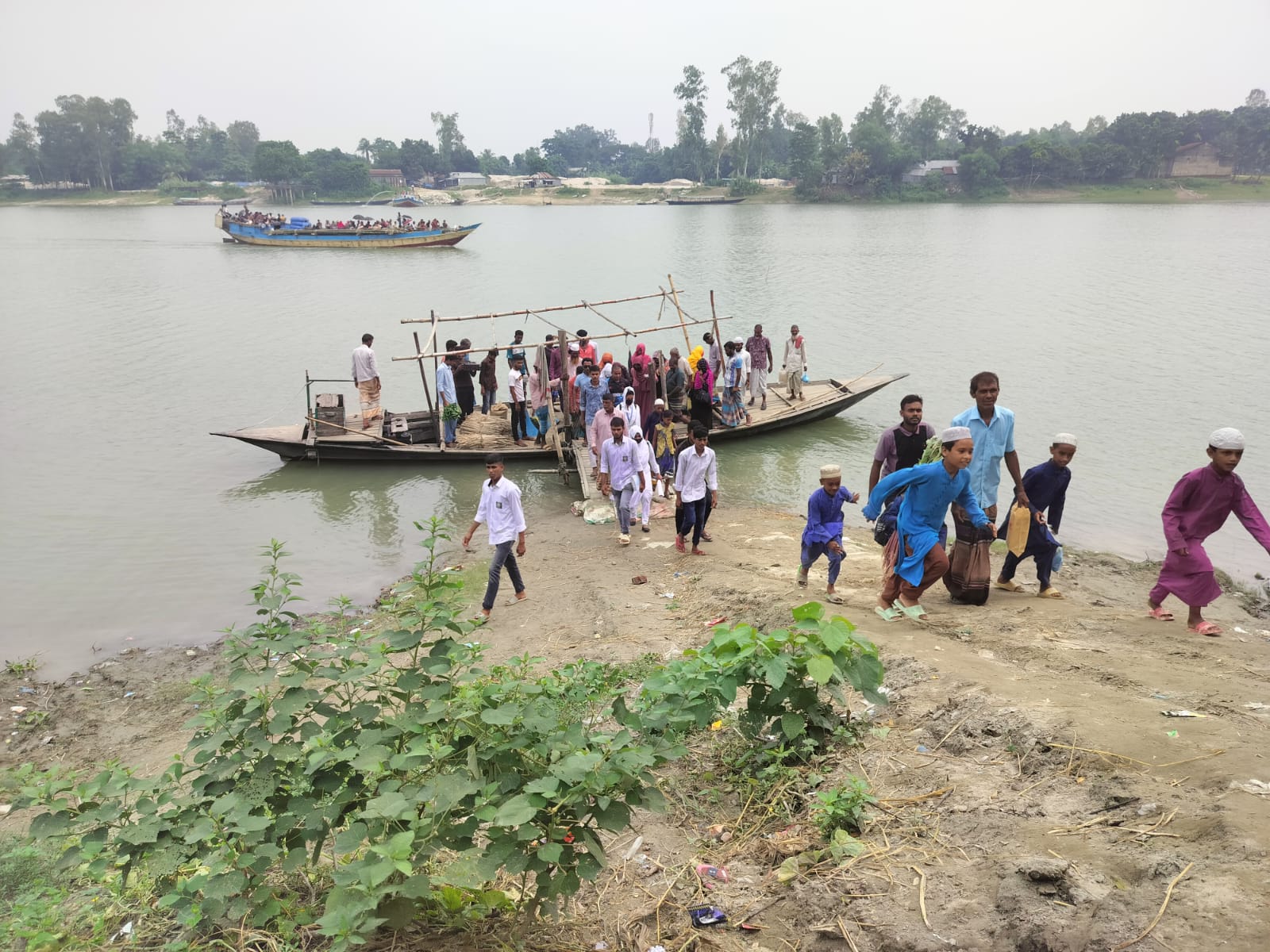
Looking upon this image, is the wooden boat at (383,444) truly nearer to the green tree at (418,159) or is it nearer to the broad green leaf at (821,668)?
the broad green leaf at (821,668)

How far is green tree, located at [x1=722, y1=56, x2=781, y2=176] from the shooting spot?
337 ft

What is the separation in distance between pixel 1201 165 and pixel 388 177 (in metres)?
93.7

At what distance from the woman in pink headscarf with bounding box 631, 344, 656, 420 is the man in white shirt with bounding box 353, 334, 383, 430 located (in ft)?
14.7

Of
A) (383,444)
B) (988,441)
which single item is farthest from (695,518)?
(383,444)

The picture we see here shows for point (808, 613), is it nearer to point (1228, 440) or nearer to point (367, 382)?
point (1228, 440)

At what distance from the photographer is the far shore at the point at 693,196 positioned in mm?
75250

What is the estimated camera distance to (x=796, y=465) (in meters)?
14.1

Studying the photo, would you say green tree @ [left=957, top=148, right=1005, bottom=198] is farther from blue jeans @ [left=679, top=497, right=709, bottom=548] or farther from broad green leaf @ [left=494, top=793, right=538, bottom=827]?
broad green leaf @ [left=494, top=793, right=538, bottom=827]

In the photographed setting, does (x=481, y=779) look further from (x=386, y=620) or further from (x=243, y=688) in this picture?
(x=386, y=620)

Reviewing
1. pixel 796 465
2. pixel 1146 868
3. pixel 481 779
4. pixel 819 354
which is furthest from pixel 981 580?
pixel 819 354

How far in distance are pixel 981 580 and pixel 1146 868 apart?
3811mm

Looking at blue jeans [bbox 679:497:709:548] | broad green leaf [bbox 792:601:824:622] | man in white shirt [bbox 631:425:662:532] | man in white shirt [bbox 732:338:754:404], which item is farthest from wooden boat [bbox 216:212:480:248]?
broad green leaf [bbox 792:601:824:622]

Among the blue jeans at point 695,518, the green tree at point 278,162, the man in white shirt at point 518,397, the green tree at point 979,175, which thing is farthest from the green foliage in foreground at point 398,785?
the green tree at point 278,162

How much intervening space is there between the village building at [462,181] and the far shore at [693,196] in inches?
118
